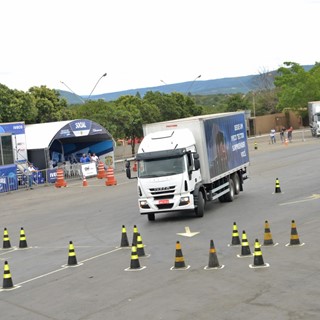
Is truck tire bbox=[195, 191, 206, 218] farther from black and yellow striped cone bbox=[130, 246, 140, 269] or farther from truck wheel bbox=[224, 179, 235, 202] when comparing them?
black and yellow striped cone bbox=[130, 246, 140, 269]

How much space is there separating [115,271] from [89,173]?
33409 mm

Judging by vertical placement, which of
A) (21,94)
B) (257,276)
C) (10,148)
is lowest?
(257,276)

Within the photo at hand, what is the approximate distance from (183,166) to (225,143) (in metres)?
4.27

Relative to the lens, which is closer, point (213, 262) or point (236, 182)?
point (213, 262)

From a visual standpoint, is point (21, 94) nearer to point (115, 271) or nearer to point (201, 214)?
point (201, 214)

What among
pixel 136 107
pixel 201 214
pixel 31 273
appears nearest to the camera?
pixel 31 273

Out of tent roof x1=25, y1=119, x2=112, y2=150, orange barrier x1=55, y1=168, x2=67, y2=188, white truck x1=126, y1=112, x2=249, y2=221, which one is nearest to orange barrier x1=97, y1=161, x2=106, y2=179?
tent roof x1=25, y1=119, x2=112, y2=150

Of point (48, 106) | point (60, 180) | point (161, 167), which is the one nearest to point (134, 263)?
point (161, 167)

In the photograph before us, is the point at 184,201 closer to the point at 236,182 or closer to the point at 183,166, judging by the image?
the point at 183,166

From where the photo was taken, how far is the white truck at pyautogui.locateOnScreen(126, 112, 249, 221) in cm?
2252

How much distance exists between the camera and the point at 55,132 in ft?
159

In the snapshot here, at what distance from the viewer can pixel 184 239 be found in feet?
62.4

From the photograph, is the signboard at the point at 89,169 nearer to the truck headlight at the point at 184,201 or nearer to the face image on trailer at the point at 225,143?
the face image on trailer at the point at 225,143

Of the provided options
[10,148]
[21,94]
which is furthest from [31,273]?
[21,94]
